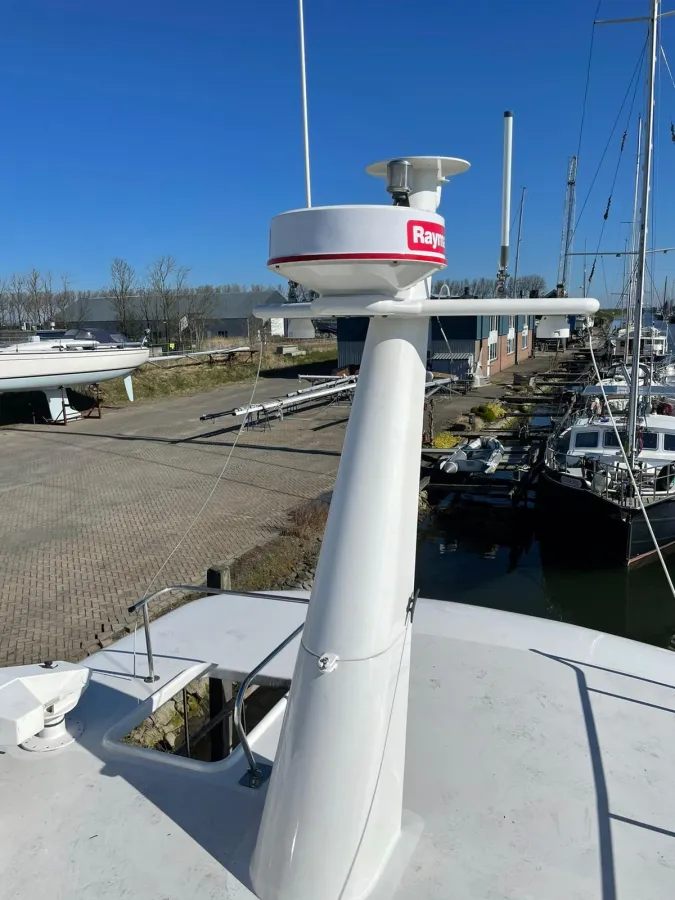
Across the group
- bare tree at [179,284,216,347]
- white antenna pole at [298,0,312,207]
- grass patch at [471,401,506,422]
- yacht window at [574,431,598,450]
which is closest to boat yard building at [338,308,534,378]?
grass patch at [471,401,506,422]

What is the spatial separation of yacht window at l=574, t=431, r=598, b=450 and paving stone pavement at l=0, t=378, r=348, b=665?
22.4 feet

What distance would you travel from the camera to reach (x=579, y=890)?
10.7 feet

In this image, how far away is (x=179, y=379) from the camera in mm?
38281

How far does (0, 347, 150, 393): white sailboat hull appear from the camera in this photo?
78.5 ft

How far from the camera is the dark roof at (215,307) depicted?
63622 millimetres

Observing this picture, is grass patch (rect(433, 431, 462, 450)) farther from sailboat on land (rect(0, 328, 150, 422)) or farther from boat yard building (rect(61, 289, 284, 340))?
boat yard building (rect(61, 289, 284, 340))

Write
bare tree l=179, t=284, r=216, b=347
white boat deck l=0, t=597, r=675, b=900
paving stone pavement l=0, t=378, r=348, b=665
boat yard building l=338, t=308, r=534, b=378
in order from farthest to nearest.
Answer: bare tree l=179, t=284, r=216, b=347
boat yard building l=338, t=308, r=534, b=378
paving stone pavement l=0, t=378, r=348, b=665
white boat deck l=0, t=597, r=675, b=900

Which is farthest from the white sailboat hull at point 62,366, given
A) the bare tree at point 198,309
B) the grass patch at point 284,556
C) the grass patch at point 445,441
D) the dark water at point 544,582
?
the bare tree at point 198,309

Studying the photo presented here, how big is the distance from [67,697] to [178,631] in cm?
177

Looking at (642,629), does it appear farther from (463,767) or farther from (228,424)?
(228,424)

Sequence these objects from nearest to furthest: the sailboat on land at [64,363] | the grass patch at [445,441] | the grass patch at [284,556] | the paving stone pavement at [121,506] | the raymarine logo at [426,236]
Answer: the raymarine logo at [426,236] → the paving stone pavement at [121,506] → the grass patch at [284,556] → the grass patch at [445,441] → the sailboat on land at [64,363]

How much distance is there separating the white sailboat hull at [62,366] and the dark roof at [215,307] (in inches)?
1349

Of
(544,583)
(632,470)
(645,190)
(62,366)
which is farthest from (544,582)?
(62,366)

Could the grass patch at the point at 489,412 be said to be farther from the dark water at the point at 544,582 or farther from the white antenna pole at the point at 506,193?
the white antenna pole at the point at 506,193
